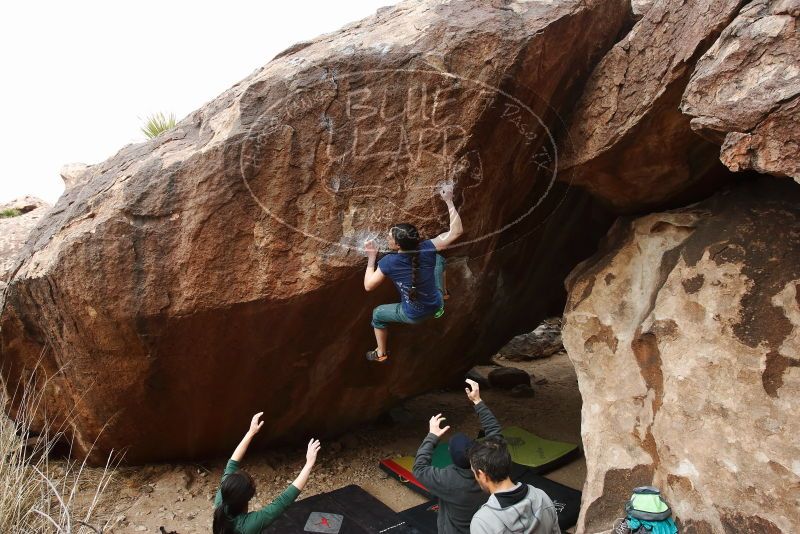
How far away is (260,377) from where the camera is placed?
4.49 metres

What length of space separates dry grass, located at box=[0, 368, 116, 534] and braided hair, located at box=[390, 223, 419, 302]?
6.37 ft

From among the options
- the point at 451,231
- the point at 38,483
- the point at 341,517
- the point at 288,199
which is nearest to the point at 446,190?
the point at 451,231

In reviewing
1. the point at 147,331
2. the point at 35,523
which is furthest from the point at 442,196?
the point at 35,523

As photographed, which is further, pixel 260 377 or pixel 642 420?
pixel 260 377

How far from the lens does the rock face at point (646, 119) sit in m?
3.35

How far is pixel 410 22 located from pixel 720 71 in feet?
5.83

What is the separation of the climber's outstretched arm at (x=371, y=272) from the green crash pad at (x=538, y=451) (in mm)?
2336

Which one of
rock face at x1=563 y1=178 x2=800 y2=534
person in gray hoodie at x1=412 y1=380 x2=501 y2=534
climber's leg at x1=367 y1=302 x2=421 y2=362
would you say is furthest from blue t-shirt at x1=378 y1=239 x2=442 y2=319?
rock face at x1=563 y1=178 x2=800 y2=534

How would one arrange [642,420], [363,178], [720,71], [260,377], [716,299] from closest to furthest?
1. [720,71]
2. [716,299]
3. [642,420]
4. [363,178]
5. [260,377]

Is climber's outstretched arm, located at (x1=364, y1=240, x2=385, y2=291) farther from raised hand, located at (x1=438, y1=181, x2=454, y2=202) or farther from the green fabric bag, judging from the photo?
the green fabric bag

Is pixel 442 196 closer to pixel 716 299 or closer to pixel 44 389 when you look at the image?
Answer: pixel 716 299

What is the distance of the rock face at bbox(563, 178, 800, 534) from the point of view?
9.64ft

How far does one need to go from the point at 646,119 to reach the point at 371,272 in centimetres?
178

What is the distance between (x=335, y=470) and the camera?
203 inches
